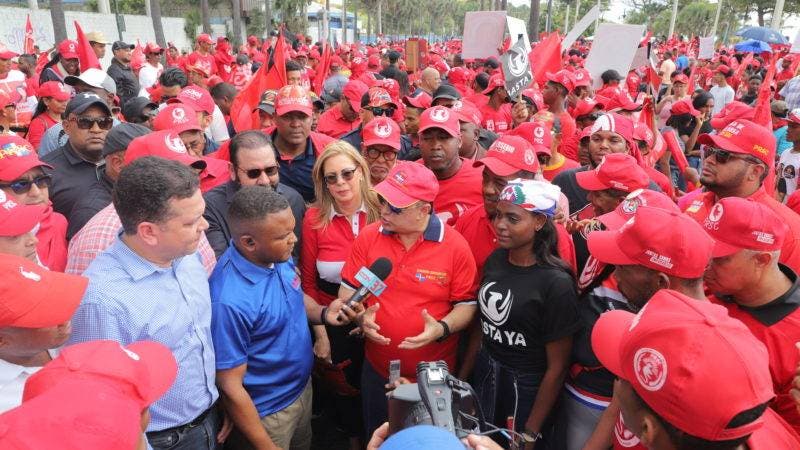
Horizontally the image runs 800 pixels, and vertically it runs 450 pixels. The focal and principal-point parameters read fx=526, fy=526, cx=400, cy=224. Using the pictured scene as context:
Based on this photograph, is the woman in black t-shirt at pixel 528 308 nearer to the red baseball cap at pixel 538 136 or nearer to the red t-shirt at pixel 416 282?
the red t-shirt at pixel 416 282

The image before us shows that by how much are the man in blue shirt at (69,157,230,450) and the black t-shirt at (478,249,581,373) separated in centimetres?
144

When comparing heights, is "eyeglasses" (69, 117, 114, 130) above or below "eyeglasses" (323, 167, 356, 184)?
above

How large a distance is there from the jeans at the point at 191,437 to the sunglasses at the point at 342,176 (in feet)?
5.17

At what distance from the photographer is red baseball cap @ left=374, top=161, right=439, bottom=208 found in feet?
9.71

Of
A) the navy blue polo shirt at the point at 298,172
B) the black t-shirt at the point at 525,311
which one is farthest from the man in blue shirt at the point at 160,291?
the navy blue polo shirt at the point at 298,172

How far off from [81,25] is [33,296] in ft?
→ 89.3

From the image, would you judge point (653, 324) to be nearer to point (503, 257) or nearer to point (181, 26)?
point (503, 257)

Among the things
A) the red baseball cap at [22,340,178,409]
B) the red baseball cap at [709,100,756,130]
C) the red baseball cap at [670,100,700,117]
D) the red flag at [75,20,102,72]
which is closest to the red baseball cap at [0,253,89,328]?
the red baseball cap at [22,340,178,409]

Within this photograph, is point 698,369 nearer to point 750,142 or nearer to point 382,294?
point 382,294

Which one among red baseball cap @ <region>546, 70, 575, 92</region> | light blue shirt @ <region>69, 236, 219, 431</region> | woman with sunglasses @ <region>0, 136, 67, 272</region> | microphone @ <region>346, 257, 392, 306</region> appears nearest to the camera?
light blue shirt @ <region>69, 236, 219, 431</region>

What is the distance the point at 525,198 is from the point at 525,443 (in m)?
1.33

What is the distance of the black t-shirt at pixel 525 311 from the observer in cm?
264

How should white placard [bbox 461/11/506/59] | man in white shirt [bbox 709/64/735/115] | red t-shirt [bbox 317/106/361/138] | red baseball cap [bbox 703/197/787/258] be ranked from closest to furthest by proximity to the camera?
red baseball cap [bbox 703/197/787/258] < red t-shirt [bbox 317/106/361/138] < white placard [bbox 461/11/506/59] < man in white shirt [bbox 709/64/735/115]

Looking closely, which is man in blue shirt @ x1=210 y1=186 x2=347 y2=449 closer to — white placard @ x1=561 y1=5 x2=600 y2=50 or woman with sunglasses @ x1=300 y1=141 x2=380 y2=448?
woman with sunglasses @ x1=300 y1=141 x2=380 y2=448
